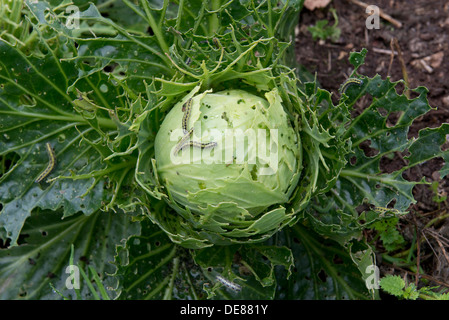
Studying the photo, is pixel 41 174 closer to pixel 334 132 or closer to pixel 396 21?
pixel 334 132

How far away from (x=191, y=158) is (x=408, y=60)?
2.16 meters

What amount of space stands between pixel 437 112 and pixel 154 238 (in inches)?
81.7

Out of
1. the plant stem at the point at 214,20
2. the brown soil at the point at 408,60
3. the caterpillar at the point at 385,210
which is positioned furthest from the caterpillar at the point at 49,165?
the brown soil at the point at 408,60

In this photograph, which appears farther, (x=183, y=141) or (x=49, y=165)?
(x=49, y=165)

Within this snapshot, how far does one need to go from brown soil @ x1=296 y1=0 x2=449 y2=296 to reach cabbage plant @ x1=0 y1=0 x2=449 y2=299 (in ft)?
1.95

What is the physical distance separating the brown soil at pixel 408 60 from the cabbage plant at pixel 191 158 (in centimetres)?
59

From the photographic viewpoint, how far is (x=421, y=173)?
3330 millimetres

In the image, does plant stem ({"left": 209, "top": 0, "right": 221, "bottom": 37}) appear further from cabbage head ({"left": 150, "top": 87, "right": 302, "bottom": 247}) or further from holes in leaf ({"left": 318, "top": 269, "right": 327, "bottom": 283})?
holes in leaf ({"left": 318, "top": 269, "right": 327, "bottom": 283})

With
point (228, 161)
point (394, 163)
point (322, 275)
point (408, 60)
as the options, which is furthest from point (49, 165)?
point (408, 60)

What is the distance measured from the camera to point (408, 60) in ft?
12.0

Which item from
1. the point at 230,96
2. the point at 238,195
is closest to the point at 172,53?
the point at 230,96

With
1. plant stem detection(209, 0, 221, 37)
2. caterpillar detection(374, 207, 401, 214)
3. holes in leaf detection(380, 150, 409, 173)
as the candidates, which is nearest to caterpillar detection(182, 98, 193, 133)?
plant stem detection(209, 0, 221, 37)

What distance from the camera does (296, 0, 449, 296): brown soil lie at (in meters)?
3.20

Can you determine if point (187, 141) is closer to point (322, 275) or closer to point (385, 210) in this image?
point (385, 210)
